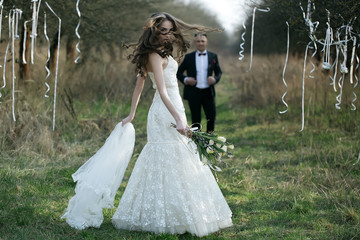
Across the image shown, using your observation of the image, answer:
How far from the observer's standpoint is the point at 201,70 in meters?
8.15

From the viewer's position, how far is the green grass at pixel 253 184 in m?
4.65

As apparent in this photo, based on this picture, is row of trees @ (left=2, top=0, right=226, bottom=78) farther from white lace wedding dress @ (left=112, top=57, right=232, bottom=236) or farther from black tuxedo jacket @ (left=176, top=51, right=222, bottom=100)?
white lace wedding dress @ (left=112, top=57, right=232, bottom=236)

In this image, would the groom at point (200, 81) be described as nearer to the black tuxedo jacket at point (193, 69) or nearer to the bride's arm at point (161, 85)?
the black tuxedo jacket at point (193, 69)

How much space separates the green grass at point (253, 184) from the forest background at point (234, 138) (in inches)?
0.6

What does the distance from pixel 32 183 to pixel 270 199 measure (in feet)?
8.91

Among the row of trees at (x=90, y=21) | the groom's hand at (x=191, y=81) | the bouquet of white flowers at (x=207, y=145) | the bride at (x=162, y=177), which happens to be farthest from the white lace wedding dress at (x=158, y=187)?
the row of trees at (x=90, y=21)

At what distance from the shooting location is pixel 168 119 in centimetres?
452

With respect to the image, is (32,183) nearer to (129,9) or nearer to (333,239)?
(333,239)

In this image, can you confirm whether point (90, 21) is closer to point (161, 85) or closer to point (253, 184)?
point (253, 184)

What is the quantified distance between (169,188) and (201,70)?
13.1 feet

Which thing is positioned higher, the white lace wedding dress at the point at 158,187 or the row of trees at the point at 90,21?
the row of trees at the point at 90,21

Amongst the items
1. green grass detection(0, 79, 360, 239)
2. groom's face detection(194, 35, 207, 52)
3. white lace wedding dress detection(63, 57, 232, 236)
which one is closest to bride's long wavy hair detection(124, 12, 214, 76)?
white lace wedding dress detection(63, 57, 232, 236)

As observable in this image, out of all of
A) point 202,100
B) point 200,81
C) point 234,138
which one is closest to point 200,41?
point 200,81

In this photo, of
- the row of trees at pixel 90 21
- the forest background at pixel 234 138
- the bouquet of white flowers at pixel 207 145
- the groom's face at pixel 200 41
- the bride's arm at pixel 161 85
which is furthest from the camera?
the row of trees at pixel 90 21
